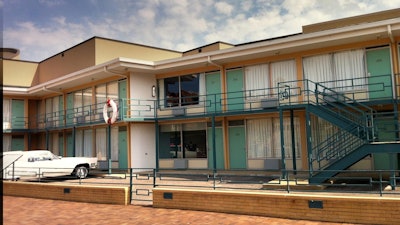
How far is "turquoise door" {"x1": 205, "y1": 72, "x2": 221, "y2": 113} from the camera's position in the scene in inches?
718

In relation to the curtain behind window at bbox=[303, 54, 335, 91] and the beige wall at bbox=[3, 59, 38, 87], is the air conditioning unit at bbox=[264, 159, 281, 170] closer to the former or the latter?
the curtain behind window at bbox=[303, 54, 335, 91]

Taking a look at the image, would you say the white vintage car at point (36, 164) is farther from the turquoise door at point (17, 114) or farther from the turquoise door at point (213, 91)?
the turquoise door at point (17, 114)

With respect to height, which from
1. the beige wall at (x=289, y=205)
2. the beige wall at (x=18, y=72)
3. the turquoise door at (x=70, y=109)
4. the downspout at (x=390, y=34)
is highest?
the beige wall at (x=18, y=72)

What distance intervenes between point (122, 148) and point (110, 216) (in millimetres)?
10288

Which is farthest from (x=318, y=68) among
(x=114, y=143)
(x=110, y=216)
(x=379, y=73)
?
(x=114, y=143)

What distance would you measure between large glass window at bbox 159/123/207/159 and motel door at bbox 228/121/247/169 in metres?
1.50

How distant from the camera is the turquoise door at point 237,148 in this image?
17.4 metres

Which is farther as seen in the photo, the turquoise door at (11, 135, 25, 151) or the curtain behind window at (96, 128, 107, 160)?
the turquoise door at (11, 135, 25, 151)

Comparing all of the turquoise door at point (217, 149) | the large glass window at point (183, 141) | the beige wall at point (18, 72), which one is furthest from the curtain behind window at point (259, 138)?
the beige wall at point (18, 72)

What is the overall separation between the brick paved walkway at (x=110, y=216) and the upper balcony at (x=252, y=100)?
5.68 metres

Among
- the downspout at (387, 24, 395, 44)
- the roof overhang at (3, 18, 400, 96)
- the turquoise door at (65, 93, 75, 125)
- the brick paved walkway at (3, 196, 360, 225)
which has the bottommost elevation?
the brick paved walkway at (3, 196, 360, 225)

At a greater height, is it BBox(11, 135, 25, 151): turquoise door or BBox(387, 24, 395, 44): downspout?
BBox(387, 24, 395, 44): downspout

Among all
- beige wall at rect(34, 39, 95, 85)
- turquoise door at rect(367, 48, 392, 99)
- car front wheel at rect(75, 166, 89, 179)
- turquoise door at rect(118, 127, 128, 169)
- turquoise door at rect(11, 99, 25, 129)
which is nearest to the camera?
turquoise door at rect(367, 48, 392, 99)

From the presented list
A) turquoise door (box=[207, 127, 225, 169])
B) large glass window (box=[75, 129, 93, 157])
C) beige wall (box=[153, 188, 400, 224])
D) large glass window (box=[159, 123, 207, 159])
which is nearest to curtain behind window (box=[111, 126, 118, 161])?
large glass window (box=[75, 129, 93, 157])
